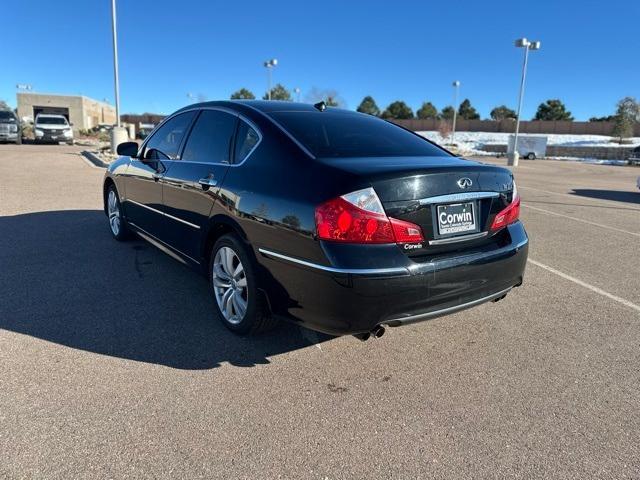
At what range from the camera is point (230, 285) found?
3529mm

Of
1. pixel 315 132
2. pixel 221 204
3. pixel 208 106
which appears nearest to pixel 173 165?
pixel 208 106

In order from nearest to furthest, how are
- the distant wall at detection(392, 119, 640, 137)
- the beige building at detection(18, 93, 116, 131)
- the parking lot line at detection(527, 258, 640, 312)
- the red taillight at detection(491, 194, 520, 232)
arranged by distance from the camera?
the red taillight at detection(491, 194, 520, 232) < the parking lot line at detection(527, 258, 640, 312) < the beige building at detection(18, 93, 116, 131) < the distant wall at detection(392, 119, 640, 137)

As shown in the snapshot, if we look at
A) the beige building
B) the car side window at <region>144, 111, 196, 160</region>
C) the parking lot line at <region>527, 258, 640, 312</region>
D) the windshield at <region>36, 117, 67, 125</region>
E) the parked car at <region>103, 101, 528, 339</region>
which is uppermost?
the beige building

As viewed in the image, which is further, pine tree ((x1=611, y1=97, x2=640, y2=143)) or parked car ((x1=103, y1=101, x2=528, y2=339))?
pine tree ((x1=611, y1=97, x2=640, y2=143))

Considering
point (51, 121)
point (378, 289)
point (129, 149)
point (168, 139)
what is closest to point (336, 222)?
point (378, 289)

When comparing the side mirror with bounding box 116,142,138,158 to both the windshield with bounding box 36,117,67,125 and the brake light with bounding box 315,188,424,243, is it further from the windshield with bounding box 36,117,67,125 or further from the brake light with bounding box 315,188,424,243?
the windshield with bounding box 36,117,67,125

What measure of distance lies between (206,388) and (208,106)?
7.90 ft

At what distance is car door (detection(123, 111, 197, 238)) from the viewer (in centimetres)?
449

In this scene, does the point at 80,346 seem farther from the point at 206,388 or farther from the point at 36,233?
the point at 36,233

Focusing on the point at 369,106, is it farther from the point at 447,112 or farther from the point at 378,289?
the point at 378,289

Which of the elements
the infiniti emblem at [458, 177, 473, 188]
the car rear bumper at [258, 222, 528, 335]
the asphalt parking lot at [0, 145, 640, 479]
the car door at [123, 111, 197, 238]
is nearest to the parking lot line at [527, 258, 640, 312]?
the asphalt parking lot at [0, 145, 640, 479]

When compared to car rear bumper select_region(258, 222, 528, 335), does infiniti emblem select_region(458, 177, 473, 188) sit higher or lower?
higher

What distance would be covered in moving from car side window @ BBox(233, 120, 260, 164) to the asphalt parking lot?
50.8 inches

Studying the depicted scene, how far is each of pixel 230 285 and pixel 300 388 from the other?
101cm
